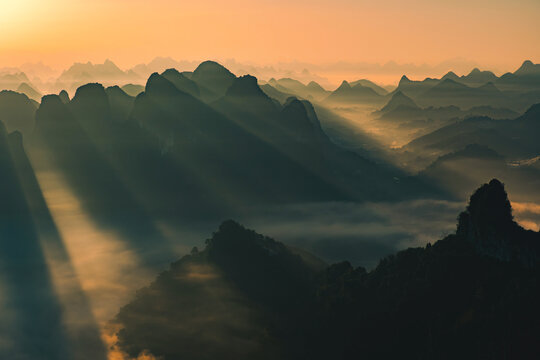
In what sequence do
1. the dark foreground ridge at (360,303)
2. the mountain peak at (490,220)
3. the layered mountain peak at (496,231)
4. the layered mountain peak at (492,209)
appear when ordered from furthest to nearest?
the layered mountain peak at (492,209), the mountain peak at (490,220), the layered mountain peak at (496,231), the dark foreground ridge at (360,303)

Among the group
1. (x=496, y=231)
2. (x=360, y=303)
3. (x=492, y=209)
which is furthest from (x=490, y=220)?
(x=360, y=303)

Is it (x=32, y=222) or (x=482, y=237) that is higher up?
(x=32, y=222)

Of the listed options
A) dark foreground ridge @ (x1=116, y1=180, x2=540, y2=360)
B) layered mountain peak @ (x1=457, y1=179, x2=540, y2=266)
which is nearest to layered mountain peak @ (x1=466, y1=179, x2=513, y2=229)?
layered mountain peak @ (x1=457, y1=179, x2=540, y2=266)

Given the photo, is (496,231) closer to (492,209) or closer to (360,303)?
(492,209)

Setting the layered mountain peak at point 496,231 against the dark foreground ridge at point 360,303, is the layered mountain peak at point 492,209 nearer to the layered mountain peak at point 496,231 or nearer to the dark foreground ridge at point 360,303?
the layered mountain peak at point 496,231

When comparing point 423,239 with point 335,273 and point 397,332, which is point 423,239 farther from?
point 397,332

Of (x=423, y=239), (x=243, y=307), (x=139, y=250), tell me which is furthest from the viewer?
(x=423, y=239)

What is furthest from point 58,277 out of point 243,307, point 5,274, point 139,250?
point 243,307

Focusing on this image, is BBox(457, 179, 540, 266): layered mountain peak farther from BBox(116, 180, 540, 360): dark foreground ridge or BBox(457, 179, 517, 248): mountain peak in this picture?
BBox(116, 180, 540, 360): dark foreground ridge

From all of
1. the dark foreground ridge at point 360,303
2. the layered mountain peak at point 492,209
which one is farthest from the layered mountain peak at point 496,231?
the dark foreground ridge at point 360,303
